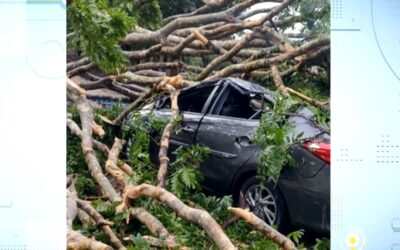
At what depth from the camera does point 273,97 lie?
1.13 meters

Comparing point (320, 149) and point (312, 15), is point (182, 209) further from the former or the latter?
point (312, 15)

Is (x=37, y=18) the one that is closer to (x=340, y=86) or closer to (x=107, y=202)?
(x=107, y=202)

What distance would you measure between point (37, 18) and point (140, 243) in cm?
54

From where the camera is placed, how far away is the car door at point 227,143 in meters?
1.10

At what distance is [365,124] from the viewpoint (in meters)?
1.02

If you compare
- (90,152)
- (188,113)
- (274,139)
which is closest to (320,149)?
(274,139)

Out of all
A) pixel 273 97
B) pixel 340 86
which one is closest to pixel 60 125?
pixel 273 97

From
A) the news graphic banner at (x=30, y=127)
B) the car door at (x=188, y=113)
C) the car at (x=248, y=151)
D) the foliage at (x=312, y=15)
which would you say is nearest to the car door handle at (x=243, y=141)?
the car at (x=248, y=151)

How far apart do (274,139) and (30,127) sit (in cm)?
53

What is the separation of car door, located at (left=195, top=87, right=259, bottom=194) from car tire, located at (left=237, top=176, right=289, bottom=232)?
0.16ft

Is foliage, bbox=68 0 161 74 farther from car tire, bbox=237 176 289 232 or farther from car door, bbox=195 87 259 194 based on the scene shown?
car tire, bbox=237 176 289 232

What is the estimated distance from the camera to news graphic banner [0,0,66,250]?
37.8 inches

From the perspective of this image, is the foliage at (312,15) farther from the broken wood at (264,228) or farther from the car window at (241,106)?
the broken wood at (264,228)

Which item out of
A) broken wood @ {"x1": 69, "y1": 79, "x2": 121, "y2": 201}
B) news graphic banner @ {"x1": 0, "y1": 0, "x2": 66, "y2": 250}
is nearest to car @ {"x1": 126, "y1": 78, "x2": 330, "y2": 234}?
broken wood @ {"x1": 69, "y1": 79, "x2": 121, "y2": 201}
